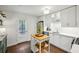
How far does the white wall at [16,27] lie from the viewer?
1199mm

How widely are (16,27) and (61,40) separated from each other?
38.7 inches

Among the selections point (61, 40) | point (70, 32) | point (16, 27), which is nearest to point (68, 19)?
point (70, 32)

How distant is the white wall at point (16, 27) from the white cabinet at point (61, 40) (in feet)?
1.46

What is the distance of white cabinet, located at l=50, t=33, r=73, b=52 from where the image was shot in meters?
1.48

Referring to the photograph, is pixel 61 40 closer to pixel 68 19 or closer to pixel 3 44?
pixel 68 19

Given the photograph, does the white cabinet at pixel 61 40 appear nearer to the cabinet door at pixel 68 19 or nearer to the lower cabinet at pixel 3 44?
the cabinet door at pixel 68 19

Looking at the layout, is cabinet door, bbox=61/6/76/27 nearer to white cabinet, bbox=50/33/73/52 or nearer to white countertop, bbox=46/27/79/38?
white countertop, bbox=46/27/79/38

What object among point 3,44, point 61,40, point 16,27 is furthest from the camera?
point 61,40

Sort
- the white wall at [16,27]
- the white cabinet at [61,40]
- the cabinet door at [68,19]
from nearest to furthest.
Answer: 1. the white wall at [16,27]
2. the white cabinet at [61,40]
3. the cabinet door at [68,19]

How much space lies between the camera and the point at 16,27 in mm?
1231

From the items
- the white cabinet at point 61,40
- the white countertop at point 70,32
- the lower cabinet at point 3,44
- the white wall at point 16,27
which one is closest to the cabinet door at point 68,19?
the white countertop at point 70,32
